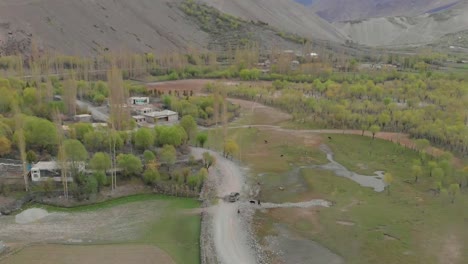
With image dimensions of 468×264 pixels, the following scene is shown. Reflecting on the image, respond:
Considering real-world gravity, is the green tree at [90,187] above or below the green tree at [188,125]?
below

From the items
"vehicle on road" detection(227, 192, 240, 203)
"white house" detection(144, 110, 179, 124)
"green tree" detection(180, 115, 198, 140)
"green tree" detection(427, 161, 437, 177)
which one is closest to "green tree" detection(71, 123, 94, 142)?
"green tree" detection(180, 115, 198, 140)

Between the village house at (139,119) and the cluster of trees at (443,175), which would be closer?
the cluster of trees at (443,175)

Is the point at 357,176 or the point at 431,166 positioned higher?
the point at 431,166

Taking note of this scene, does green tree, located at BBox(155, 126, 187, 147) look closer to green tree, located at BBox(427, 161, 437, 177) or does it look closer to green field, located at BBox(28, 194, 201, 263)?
green field, located at BBox(28, 194, 201, 263)

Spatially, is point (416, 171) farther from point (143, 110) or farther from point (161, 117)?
point (143, 110)

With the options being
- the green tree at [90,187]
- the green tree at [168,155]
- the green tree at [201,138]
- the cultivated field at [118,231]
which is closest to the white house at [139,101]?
the green tree at [201,138]

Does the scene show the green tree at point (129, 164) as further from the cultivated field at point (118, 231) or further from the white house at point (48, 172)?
the white house at point (48, 172)

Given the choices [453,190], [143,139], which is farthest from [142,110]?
[453,190]

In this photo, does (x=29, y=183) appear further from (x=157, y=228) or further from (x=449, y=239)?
(x=449, y=239)
